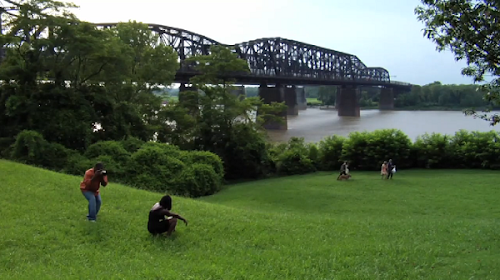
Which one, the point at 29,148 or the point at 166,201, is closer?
the point at 166,201

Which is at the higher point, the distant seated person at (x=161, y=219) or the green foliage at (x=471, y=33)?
the green foliage at (x=471, y=33)

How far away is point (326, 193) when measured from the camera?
754 inches

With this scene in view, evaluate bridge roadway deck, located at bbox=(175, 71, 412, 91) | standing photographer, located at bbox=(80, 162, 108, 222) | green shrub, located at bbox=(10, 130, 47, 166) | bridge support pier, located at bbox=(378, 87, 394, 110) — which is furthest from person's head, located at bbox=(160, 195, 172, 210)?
bridge support pier, located at bbox=(378, 87, 394, 110)

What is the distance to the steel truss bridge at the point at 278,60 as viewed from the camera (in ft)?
205

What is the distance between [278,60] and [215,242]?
85598mm

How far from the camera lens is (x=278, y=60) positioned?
302 ft

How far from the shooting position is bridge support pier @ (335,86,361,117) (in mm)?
98312

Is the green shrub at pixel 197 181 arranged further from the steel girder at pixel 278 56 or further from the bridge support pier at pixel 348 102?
the bridge support pier at pixel 348 102

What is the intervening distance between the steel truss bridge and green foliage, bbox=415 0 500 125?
37.2m

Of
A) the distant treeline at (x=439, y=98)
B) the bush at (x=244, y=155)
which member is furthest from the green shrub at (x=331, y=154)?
the distant treeline at (x=439, y=98)

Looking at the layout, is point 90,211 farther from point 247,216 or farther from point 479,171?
point 479,171

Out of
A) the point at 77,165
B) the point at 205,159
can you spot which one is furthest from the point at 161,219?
the point at 205,159

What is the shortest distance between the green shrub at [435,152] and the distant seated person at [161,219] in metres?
24.8

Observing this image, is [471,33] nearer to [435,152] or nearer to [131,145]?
[131,145]
